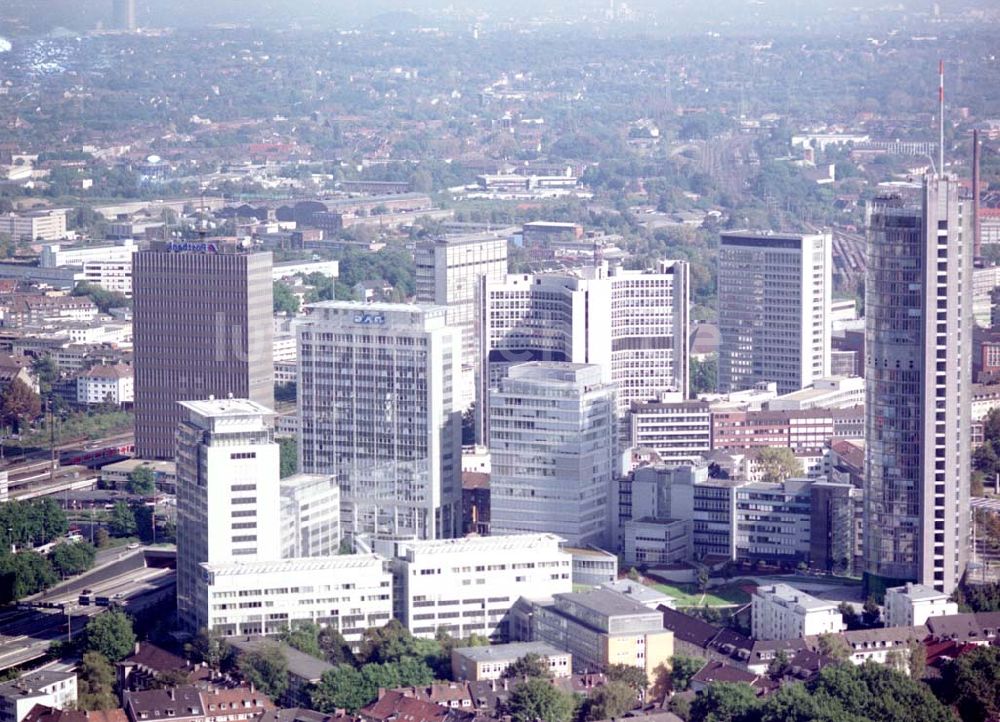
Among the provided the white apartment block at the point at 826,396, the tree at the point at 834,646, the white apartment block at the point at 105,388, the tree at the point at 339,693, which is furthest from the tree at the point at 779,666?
the white apartment block at the point at 105,388

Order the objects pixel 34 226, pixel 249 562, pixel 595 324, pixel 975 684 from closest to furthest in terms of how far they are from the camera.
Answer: pixel 975 684
pixel 249 562
pixel 595 324
pixel 34 226

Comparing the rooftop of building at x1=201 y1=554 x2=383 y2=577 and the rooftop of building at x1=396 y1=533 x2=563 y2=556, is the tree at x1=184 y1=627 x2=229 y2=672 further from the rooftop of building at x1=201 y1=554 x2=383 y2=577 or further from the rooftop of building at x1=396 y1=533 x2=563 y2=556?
the rooftop of building at x1=396 y1=533 x2=563 y2=556

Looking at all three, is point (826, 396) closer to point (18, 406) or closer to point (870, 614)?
point (870, 614)

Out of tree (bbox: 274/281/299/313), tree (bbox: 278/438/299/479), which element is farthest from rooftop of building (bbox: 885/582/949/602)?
tree (bbox: 274/281/299/313)

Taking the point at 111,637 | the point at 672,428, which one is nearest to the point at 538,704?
the point at 111,637

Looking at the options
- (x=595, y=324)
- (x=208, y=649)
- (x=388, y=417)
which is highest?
(x=595, y=324)

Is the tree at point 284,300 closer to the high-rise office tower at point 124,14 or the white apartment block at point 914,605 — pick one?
the white apartment block at point 914,605
